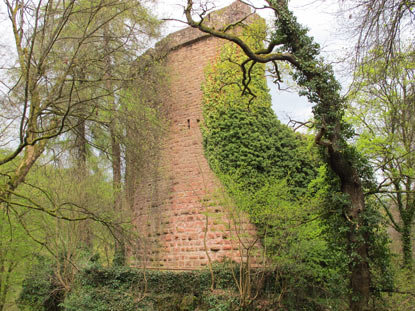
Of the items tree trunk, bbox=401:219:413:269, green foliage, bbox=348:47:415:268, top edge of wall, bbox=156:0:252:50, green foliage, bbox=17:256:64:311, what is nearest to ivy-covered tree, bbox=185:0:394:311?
green foliage, bbox=348:47:415:268

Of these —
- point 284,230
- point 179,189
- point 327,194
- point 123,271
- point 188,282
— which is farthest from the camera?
point 179,189

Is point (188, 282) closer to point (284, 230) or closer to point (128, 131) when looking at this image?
point (284, 230)

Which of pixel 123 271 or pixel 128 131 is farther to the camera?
pixel 123 271

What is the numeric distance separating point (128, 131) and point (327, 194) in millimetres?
4016

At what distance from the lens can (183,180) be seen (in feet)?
33.1

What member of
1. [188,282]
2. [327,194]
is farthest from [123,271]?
[327,194]

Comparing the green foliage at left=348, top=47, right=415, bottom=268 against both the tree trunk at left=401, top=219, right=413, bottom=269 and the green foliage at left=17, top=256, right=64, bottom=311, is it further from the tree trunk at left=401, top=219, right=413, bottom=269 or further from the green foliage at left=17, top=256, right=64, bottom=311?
the green foliage at left=17, top=256, right=64, bottom=311

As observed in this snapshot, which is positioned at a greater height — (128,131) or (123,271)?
(128,131)

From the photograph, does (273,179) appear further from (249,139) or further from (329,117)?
(329,117)

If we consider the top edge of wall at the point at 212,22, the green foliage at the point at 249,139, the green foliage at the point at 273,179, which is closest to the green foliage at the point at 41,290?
the green foliage at the point at 249,139

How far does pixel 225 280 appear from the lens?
7.87m

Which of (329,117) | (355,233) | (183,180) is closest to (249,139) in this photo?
(183,180)

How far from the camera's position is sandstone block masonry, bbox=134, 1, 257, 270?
9.54m

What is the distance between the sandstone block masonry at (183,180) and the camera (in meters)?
9.54
